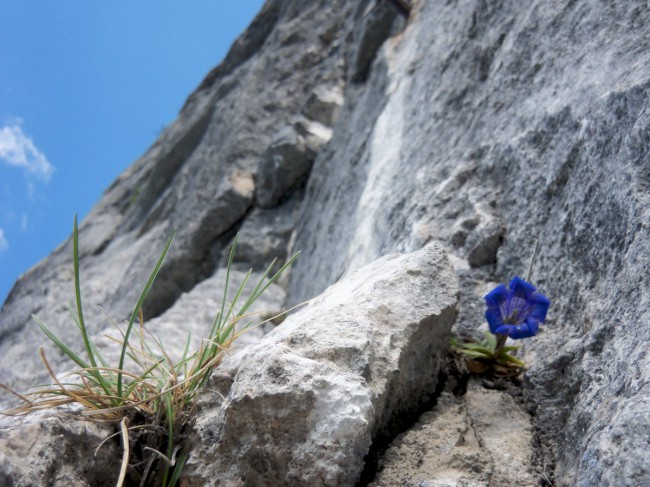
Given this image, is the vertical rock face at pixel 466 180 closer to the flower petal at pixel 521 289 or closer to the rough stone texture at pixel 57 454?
Answer: the flower petal at pixel 521 289

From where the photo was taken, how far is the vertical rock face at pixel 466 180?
1167 mm

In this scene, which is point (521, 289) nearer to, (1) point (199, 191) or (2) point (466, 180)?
(2) point (466, 180)

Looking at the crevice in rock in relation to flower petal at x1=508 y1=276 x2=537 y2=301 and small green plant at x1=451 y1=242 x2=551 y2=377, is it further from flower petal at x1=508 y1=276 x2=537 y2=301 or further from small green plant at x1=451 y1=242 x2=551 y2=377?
flower petal at x1=508 y1=276 x2=537 y2=301

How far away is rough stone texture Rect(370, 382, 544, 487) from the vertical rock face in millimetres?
53

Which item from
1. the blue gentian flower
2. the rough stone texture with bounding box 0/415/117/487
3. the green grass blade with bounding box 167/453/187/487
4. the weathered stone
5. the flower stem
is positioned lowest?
the rough stone texture with bounding box 0/415/117/487

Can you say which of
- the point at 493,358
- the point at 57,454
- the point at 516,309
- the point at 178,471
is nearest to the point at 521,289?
the point at 516,309

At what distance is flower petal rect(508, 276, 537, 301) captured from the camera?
134cm

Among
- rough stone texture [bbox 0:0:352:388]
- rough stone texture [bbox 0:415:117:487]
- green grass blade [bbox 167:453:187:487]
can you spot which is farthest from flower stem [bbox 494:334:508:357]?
rough stone texture [bbox 0:0:352:388]

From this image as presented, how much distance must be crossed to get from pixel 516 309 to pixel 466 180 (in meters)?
0.80

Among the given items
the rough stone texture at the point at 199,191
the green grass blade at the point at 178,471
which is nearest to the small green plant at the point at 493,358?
the green grass blade at the point at 178,471

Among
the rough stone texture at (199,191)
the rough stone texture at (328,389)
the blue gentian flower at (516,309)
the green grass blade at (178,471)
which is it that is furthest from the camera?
the rough stone texture at (199,191)

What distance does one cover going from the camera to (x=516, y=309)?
1.36m

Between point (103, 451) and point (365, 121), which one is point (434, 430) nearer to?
point (103, 451)

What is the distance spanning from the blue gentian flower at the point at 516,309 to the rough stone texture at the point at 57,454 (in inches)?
30.1
